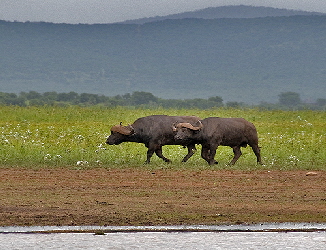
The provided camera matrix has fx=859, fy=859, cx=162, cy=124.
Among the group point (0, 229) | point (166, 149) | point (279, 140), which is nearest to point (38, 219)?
point (0, 229)

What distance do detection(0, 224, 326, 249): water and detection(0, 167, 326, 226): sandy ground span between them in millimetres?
460

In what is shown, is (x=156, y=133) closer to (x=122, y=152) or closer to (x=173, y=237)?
(x=122, y=152)

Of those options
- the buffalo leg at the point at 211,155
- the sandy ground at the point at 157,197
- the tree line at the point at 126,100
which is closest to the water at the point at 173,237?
the sandy ground at the point at 157,197

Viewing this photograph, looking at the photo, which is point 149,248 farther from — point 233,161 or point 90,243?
point 233,161

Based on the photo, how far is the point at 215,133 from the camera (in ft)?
64.0

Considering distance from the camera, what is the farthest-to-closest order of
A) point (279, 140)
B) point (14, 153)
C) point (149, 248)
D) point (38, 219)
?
point (279, 140) < point (14, 153) < point (38, 219) < point (149, 248)

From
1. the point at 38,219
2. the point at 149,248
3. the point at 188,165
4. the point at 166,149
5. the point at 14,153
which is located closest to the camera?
the point at 149,248

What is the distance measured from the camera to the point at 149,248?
29.6 ft

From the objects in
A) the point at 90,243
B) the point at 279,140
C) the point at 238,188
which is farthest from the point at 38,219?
the point at 279,140

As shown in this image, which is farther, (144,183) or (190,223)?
(144,183)

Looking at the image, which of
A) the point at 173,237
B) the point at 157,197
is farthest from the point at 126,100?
the point at 173,237

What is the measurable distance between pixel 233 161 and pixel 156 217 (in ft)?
29.5

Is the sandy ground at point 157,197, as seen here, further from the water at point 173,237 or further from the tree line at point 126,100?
the tree line at point 126,100

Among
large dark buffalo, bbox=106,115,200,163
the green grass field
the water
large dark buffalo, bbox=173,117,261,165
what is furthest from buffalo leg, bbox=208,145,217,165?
the water
